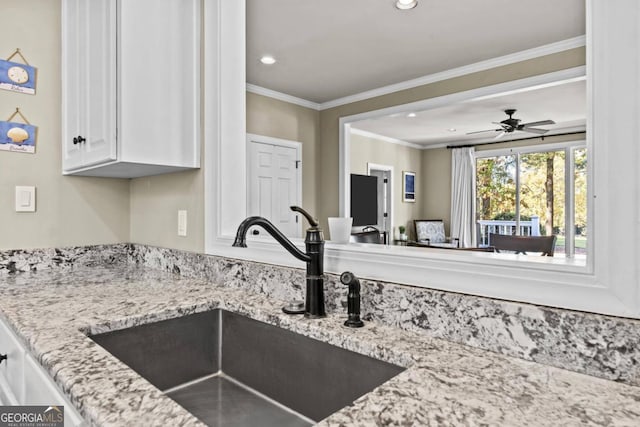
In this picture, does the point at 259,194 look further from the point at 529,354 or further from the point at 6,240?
the point at 529,354

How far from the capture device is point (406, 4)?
9.23 feet

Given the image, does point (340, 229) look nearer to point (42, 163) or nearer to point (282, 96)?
point (42, 163)

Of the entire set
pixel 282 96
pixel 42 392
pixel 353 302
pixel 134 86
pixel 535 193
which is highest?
pixel 282 96

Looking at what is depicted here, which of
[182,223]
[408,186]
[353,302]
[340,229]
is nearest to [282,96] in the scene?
[182,223]

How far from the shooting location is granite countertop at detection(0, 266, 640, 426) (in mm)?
565

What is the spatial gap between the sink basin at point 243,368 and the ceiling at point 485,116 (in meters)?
3.87

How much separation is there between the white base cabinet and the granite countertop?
0.12ft

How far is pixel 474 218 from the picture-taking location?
297 inches

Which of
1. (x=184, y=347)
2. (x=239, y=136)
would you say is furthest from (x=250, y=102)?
(x=184, y=347)

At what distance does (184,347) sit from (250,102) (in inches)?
152

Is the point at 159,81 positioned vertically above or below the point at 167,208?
above

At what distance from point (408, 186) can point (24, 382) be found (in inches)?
286

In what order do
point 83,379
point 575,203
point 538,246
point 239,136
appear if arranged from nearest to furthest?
1. point 83,379
2. point 239,136
3. point 538,246
4. point 575,203

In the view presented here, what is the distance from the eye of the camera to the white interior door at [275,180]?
4609 mm
